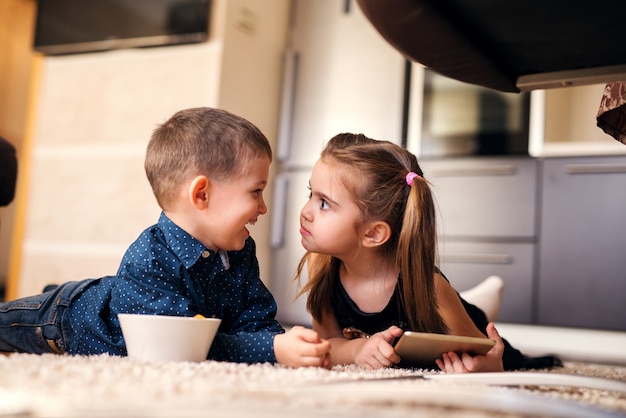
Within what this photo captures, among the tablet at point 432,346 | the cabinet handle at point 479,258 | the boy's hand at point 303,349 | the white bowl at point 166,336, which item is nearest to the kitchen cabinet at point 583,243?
the cabinet handle at point 479,258

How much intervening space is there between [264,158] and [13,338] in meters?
0.58

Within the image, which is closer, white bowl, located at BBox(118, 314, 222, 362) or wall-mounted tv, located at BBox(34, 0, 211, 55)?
white bowl, located at BBox(118, 314, 222, 362)

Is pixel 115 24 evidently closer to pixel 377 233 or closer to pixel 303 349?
pixel 377 233

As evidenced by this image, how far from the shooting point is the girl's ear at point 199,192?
1.16 m

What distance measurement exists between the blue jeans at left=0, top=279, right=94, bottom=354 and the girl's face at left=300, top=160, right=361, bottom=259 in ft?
1.42

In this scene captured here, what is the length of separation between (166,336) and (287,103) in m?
2.25

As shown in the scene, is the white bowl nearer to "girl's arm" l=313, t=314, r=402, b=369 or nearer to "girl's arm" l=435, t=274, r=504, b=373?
"girl's arm" l=313, t=314, r=402, b=369

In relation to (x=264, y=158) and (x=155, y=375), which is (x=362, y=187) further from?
(x=155, y=375)

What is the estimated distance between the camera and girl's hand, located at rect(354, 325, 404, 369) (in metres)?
1.10

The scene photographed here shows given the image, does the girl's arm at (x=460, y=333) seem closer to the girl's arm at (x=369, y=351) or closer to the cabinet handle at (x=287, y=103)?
the girl's arm at (x=369, y=351)

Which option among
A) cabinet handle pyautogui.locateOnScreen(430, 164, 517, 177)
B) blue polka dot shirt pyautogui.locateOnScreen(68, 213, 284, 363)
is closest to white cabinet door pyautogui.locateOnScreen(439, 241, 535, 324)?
cabinet handle pyautogui.locateOnScreen(430, 164, 517, 177)

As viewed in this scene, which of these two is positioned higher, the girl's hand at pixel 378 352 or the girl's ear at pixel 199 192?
the girl's ear at pixel 199 192

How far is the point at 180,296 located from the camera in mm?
1057

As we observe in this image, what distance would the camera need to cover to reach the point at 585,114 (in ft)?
8.75
